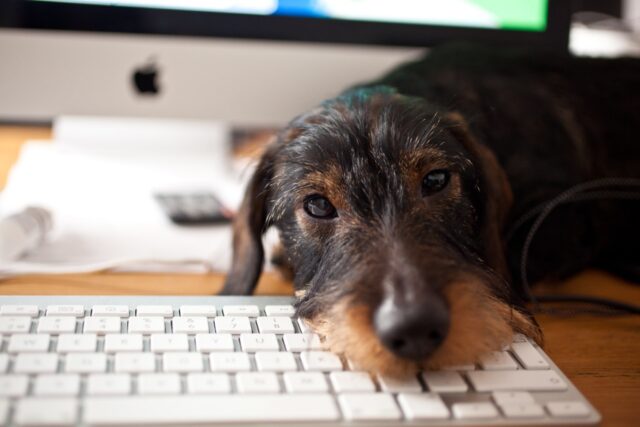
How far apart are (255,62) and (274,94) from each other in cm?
10

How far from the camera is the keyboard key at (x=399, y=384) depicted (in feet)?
2.77

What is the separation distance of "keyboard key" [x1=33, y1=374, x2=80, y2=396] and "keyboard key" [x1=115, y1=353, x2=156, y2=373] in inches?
2.1

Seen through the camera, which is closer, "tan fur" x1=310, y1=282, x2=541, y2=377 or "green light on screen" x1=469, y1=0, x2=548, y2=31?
"tan fur" x1=310, y1=282, x2=541, y2=377

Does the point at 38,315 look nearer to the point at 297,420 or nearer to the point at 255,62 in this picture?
the point at 297,420

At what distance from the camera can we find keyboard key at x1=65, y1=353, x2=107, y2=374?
823mm

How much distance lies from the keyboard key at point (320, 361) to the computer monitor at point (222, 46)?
37.0 inches

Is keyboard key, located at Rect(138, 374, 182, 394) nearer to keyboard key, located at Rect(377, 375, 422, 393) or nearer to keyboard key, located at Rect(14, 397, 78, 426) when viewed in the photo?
keyboard key, located at Rect(14, 397, 78, 426)

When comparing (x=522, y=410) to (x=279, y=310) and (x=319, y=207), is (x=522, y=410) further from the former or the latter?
(x=319, y=207)

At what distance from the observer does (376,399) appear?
2.69ft

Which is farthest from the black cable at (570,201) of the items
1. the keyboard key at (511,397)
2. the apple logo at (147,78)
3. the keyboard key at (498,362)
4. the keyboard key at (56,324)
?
the apple logo at (147,78)

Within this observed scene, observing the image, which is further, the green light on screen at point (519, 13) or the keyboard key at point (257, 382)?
the green light on screen at point (519, 13)

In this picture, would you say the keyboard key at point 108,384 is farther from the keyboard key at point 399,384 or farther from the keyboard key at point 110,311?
the keyboard key at point 399,384

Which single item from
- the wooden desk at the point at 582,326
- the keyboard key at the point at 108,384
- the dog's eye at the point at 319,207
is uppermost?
the dog's eye at the point at 319,207

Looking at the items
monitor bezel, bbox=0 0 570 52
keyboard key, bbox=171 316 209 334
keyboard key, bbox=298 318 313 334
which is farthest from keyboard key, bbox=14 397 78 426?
monitor bezel, bbox=0 0 570 52
